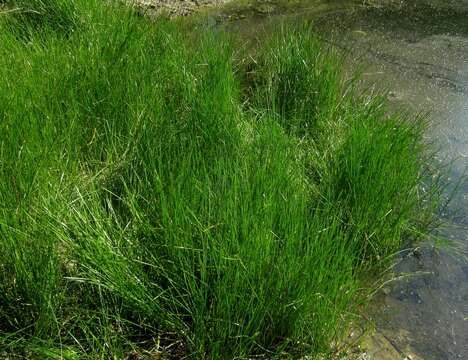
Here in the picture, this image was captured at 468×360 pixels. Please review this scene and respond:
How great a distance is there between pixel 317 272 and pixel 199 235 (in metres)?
0.31

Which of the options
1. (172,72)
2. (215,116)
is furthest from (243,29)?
(215,116)

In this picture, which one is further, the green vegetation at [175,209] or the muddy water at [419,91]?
the muddy water at [419,91]

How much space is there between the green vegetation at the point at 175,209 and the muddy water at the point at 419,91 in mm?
135

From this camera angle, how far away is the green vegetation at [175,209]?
A: 133 centimetres

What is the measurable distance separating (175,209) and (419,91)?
217 centimetres

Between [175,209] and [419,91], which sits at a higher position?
[175,209]

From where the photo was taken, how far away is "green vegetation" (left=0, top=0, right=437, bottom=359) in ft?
4.37

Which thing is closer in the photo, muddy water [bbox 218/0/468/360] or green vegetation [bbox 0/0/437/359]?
green vegetation [bbox 0/0/437/359]

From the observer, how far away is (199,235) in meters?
1.42

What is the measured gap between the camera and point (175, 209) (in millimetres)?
1369

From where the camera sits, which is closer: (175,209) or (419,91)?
(175,209)

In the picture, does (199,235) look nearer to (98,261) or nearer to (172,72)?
(98,261)

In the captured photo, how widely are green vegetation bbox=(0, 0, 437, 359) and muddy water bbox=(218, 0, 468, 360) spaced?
13 centimetres

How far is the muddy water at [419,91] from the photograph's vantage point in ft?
5.50
